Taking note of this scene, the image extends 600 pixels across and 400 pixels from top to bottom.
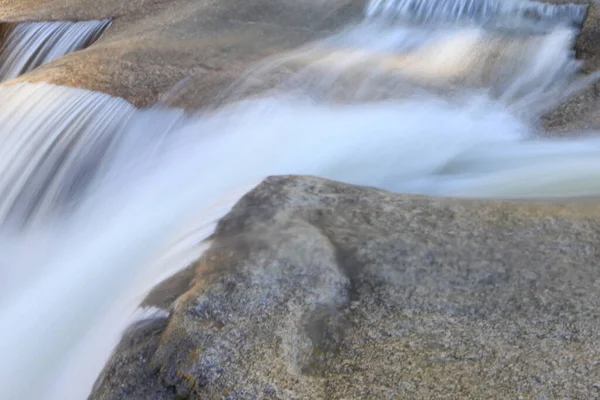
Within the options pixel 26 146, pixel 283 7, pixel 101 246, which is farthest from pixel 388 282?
pixel 283 7

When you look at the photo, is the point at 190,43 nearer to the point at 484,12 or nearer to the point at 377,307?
the point at 484,12

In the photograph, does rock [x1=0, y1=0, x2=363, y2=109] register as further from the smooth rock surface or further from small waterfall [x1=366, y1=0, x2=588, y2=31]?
small waterfall [x1=366, y1=0, x2=588, y2=31]

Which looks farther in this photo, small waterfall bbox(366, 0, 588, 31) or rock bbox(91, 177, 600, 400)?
small waterfall bbox(366, 0, 588, 31)

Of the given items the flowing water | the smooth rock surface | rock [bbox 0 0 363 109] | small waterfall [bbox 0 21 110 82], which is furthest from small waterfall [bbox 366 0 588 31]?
small waterfall [bbox 0 21 110 82]

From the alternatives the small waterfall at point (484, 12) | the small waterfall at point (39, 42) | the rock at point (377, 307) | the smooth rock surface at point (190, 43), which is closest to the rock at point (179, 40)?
the smooth rock surface at point (190, 43)

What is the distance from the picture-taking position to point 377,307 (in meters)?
2.17

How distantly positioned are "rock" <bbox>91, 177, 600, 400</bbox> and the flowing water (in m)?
0.54

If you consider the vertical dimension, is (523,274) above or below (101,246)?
below

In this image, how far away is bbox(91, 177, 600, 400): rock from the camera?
1890 millimetres

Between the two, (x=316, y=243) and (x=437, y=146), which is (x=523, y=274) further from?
(x=437, y=146)

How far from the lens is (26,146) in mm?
4312

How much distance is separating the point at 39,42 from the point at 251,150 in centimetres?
283

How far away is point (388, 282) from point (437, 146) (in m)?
1.98

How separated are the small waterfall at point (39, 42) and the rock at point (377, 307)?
12.0 ft
